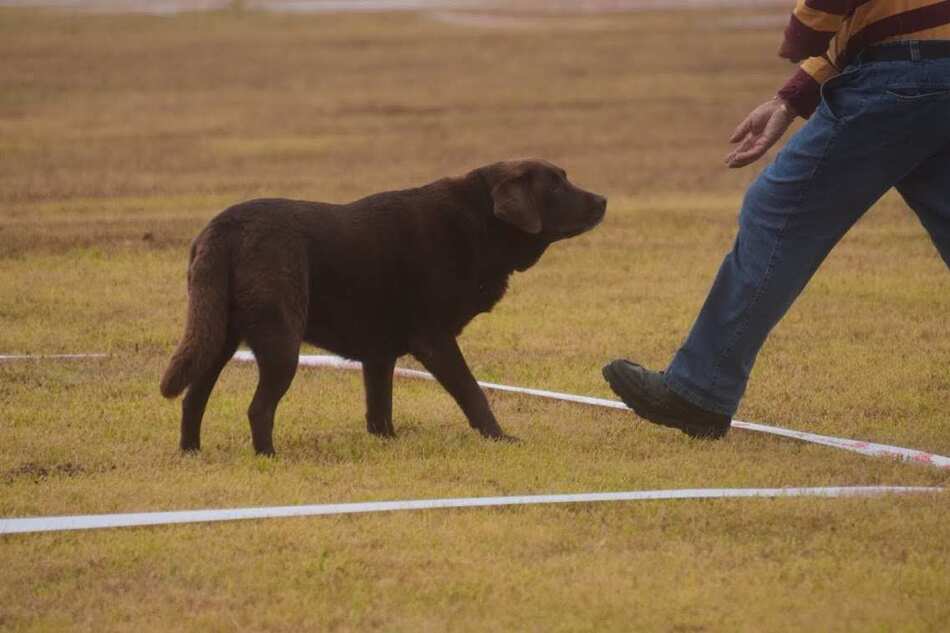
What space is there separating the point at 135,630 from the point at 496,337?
542 cm

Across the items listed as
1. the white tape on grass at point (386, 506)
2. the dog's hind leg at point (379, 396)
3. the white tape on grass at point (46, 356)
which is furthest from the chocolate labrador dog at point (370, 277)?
the white tape on grass at point (46, 356)

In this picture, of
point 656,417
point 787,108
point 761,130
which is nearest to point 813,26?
point 787,108

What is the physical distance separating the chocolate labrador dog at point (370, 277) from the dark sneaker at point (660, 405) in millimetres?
532

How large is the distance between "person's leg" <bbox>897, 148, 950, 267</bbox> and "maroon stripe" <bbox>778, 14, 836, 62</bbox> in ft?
2.06

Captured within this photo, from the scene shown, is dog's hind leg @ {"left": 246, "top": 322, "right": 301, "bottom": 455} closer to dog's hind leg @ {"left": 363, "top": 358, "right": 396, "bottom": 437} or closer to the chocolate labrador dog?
the chocolate labrador dog

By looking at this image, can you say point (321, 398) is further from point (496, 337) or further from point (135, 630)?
point (135, 630)

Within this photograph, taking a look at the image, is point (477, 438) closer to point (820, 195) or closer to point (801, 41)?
point (820, 195)

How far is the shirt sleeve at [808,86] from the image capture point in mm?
6785

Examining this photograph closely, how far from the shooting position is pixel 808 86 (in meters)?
6.80

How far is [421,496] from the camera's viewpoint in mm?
6293

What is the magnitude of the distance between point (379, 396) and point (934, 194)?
230 centimetres

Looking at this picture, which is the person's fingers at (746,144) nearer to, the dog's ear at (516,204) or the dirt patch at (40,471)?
the dog's ear at (516,204)

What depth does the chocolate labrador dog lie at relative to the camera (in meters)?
6.77

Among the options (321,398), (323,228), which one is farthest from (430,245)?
(321,398)
